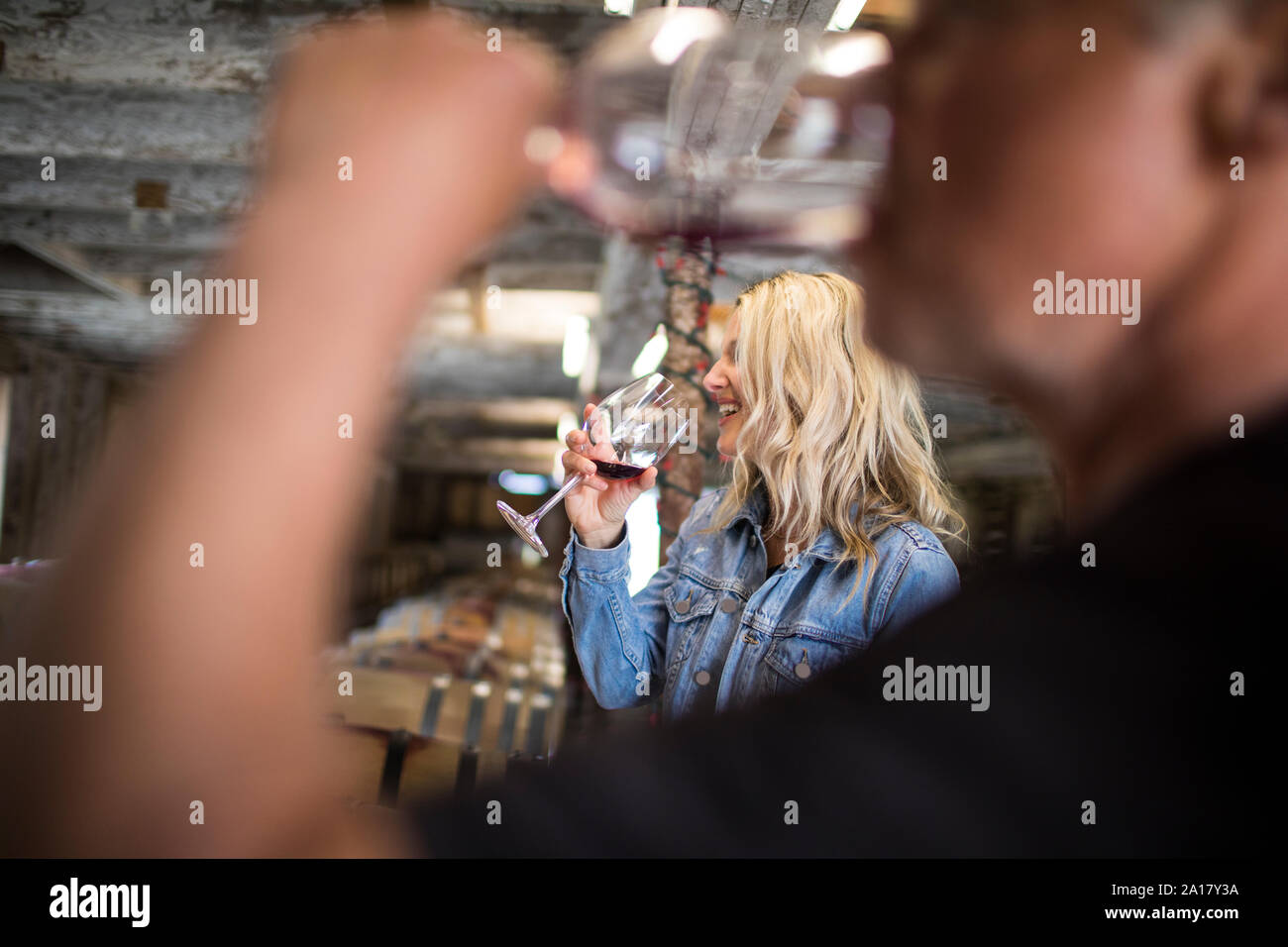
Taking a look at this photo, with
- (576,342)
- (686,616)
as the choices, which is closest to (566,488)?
(686,616)

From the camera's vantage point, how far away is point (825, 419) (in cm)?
183

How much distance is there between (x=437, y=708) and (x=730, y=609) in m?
1.58

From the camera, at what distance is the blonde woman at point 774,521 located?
1.70 meters

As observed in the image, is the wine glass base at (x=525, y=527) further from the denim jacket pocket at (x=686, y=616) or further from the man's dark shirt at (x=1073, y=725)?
the man's dark shirt at (x=1073, y=725)

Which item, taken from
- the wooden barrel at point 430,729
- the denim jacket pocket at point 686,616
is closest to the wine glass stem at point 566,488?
the denim jacket pocket at point 686,616

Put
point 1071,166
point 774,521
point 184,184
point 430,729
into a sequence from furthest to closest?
point 184,184 → point 430,729 → point 774,521 → point 1071,166

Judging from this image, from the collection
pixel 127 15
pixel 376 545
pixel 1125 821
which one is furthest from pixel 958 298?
pixel 376 545

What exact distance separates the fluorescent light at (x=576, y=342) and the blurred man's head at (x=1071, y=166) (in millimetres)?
6273

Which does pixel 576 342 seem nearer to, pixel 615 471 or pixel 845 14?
pixel 845 14

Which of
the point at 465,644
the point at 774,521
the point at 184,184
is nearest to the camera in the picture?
the point at 774,521

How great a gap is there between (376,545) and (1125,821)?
53.3 feet

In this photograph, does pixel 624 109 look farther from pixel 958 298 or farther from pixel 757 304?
pixel 757 304

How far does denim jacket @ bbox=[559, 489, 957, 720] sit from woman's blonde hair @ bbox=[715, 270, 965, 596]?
0.08m

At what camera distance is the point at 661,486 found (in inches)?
97.0
